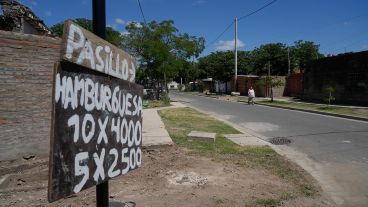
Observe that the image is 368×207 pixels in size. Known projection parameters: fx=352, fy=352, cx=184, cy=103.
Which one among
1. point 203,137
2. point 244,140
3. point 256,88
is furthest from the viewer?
point 256,88

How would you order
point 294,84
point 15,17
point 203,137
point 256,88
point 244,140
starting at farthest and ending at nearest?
1. point 256,88
2. point 294,84
3. point 244,140
4. point 15,17
5. point 203,137

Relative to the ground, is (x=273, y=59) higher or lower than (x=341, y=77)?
higher

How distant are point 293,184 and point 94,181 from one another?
4.08m

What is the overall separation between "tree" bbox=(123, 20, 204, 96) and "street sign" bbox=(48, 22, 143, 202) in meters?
28.4

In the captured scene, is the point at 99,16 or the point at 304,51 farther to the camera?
the point at 304,51

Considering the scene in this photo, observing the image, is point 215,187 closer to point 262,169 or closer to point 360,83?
point 262,169

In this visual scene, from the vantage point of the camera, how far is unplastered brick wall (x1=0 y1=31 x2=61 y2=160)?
6.77 meters

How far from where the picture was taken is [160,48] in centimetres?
3095

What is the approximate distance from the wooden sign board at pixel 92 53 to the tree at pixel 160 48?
28363 millimetres

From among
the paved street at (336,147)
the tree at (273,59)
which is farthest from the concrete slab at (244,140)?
the tree at (273,59)

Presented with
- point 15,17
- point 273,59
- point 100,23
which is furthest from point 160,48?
point 273,59

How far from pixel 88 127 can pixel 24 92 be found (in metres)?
5.38

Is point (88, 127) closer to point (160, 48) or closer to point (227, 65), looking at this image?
point (160, 48)

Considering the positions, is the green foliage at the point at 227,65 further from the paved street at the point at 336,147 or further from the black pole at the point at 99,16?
the black pole at the point at 99,16
